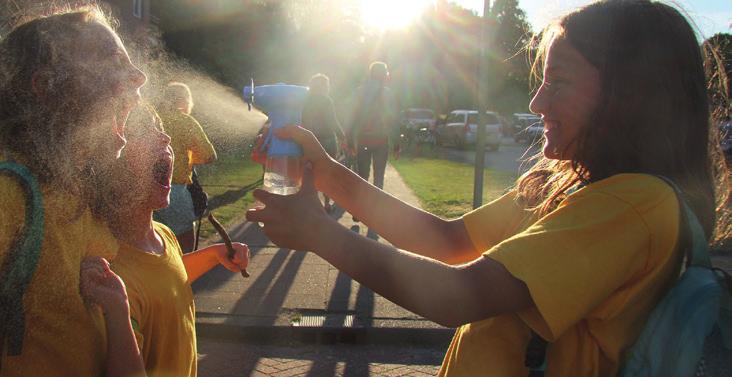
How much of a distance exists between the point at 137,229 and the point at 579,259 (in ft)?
4.13

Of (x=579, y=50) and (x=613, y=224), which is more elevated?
(x=579, y=50)

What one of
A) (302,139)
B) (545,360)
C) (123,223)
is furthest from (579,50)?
(123,223)

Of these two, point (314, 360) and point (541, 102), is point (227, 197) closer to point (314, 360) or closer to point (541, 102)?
point (314, 360)

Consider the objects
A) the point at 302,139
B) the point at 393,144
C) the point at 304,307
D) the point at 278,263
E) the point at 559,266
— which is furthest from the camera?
the point at 393,144

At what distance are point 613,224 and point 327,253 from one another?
2.04 feet

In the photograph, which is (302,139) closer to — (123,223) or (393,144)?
(123,223)

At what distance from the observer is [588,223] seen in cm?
141

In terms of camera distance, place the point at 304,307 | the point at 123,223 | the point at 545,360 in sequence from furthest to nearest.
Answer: the point at 304,307 < the point at 123,223 < the point at 545,360

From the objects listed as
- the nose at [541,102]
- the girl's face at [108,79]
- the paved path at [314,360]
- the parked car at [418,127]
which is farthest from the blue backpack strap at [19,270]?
the parked car at [418,127]

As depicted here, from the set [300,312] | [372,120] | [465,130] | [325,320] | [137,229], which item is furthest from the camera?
[465,130]

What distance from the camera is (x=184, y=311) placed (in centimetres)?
194

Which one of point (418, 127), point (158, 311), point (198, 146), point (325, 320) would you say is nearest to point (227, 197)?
point (325, 320)

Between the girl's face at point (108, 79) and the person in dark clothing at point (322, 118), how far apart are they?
7.19 meters

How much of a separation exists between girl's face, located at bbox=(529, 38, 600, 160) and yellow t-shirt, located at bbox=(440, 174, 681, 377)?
0.60 ft
